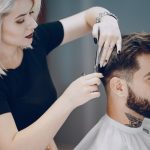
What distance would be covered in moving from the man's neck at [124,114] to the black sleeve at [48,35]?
0.39 metres

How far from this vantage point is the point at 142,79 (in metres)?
1.28

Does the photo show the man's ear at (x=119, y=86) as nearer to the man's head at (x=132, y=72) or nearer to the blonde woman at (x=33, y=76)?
the man's head at (x=132, y=72)

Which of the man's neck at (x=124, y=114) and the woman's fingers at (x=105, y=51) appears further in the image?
the man's neck at (x=124, y=114)

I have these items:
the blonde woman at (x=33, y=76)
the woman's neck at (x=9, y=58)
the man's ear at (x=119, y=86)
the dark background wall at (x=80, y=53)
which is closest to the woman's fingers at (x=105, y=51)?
the blonde woman at (x=33, y=76)

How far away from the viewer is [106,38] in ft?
3.87

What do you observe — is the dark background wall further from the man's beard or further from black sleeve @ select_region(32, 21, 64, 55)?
the man's beard

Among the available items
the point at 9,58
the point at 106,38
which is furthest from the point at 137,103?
the point at 9,58

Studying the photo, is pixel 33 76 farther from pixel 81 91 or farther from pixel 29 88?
pixel 81 91

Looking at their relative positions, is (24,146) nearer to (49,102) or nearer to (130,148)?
(49,102)

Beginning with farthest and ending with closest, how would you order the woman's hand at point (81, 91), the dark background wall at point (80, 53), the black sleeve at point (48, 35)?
the dark background wall at point (80, 53), the black sleeve at point (48, 35), the woman's hand at point (81, 91)

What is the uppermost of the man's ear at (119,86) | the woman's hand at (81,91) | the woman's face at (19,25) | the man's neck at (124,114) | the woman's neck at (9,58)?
the woman's face at (19,25)

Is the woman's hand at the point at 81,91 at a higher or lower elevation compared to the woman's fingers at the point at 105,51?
lower

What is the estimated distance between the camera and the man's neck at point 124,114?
1310mm

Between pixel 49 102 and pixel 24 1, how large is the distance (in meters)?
0.44
